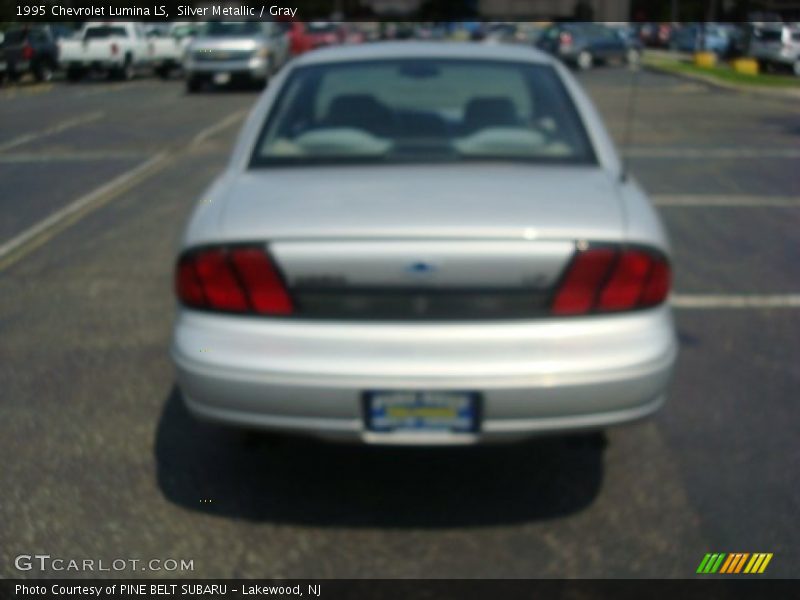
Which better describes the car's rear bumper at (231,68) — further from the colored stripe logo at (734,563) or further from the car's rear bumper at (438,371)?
the colored stripe logo at (734,563)

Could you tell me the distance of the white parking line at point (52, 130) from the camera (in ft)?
48.5

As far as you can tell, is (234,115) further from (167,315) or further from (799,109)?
(167,315)

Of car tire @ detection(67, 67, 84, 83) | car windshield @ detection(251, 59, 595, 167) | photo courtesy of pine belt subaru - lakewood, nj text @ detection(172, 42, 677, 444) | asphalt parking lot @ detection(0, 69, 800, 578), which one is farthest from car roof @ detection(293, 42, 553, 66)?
car tire @ detection(67, 67, 84, 83)

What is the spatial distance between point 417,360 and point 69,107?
19.3 meters

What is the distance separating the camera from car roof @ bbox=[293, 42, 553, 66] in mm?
4984

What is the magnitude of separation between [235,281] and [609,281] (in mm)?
1223

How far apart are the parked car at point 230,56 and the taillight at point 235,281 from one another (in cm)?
2192

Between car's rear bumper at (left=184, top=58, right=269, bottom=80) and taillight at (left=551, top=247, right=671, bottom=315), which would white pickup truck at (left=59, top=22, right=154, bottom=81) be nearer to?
car's rear bumper at (left=184, top=58, right=269, bottom=80)

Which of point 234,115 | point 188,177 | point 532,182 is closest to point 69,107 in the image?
point 234,115

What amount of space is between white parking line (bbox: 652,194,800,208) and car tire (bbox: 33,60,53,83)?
80.7 feet

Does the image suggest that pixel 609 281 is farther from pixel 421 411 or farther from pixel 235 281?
pixel 235 281

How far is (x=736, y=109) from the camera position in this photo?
20.2m

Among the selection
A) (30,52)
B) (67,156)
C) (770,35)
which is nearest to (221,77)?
(30,52)

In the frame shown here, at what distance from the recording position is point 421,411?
343cm
